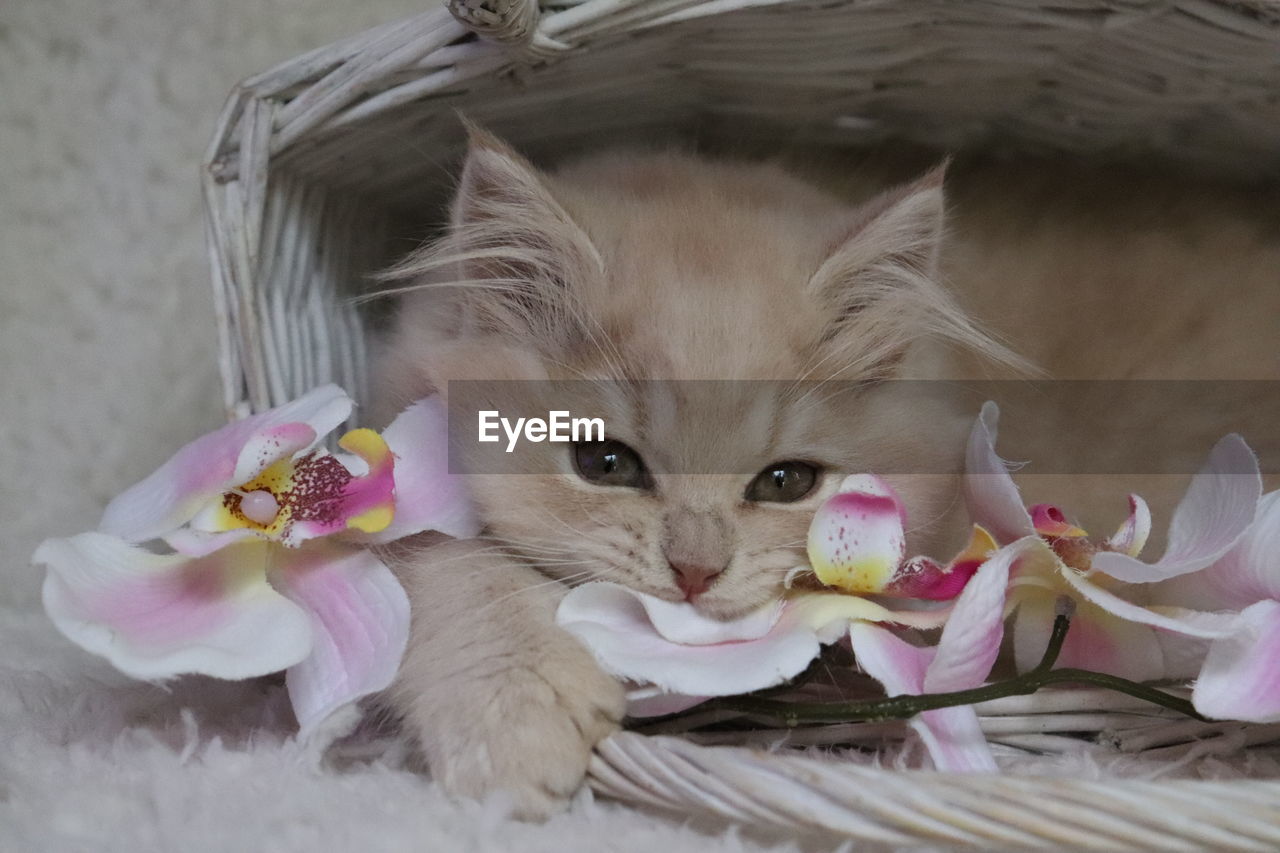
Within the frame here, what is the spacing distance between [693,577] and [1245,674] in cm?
52

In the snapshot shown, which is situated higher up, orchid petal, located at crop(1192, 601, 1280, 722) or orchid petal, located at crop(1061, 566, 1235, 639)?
orchid petal, located at crop(1061, 566, 1235, 639)

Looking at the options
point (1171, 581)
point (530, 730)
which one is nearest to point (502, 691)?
point (530, 730)

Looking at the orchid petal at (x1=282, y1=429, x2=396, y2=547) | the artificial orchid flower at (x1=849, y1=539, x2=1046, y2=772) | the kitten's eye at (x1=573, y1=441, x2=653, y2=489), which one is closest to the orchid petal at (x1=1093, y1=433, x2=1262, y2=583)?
the artificial orchid flower at (x1=849, y1=539, x2=1046, y2=772)

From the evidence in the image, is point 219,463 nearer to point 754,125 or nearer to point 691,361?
point 691,361

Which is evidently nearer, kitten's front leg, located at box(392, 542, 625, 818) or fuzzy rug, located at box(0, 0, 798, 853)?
kitten's front leg, located at box(392, 542, 625, 818)

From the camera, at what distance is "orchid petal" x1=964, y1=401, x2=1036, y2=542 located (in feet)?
3.54

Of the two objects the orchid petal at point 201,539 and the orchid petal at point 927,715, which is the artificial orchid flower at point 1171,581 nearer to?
the orchid petal at point 927,715

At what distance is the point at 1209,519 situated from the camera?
3.61ft

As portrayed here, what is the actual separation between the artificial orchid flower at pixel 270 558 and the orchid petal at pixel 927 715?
461 millimetres

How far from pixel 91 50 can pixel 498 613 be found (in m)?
1.41

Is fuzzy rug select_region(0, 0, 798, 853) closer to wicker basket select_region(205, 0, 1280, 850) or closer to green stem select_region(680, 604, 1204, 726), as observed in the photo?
wicker basket select_region(205, 0, 1280, 850)

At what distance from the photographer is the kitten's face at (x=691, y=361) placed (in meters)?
1.12

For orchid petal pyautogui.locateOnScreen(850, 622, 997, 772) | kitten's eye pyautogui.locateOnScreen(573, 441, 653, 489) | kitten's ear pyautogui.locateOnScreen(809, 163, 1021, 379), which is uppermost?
kitten's ear pyautogui.locateOnScreen(809, 163, 1021, 379)

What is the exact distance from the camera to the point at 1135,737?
1037mm
